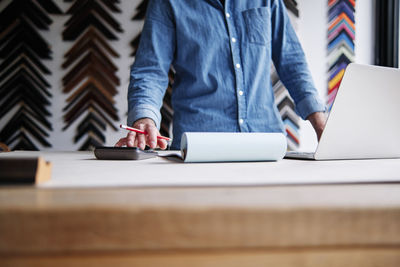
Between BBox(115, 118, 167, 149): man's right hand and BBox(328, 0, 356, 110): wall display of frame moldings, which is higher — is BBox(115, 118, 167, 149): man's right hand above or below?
below

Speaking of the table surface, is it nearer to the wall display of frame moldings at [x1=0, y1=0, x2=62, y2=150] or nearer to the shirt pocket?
the shirt pocket

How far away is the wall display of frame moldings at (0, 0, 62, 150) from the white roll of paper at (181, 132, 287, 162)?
176 centimetres

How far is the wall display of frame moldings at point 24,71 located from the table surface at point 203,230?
196 cm

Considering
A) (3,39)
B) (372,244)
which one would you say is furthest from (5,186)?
(3,39)

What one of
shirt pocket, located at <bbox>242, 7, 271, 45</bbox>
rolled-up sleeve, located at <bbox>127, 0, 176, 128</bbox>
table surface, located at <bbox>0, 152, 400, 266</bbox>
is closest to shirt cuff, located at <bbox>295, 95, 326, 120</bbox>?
shirt pocket, located at <bbox>242, 7, 271, 45</bbox>

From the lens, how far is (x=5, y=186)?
0.30 metres

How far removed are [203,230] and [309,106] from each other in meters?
1.03

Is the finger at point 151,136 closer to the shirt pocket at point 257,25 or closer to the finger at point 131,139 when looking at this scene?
the finger at point 131,139

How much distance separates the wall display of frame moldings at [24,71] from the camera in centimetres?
193

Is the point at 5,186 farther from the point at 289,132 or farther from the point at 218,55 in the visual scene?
the point at 289,132

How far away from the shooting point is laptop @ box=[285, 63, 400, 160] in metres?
0.57

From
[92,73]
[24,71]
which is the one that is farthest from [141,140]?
[24,71]

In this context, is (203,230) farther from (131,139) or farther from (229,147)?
(131,139)

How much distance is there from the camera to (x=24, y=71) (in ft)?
6.37
